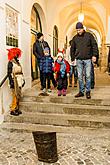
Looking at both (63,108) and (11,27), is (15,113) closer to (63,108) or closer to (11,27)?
(63,108)

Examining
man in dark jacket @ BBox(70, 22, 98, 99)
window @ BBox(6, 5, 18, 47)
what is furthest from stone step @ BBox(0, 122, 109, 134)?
window @ BBox(6, 5, 18, 47)

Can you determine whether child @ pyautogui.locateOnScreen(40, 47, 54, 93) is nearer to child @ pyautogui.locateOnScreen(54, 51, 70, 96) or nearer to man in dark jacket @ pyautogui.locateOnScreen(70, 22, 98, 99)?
child @ pyautogui.locateOnScreen(54, 51, 70, 96)

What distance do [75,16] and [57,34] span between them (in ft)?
11.5

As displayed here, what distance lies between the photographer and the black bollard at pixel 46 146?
130 inches

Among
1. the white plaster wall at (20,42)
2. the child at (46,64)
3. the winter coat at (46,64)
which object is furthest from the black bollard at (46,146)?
the winter coat at (46,64)

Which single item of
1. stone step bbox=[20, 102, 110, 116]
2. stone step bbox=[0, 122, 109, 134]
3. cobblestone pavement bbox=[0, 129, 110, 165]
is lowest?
cobblestone pavement bbox=[0, 129, 110, 165]

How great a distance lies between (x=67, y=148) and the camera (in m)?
3.78

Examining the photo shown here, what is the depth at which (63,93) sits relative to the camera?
18.1 ft

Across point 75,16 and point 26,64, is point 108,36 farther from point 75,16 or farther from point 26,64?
point 26,64

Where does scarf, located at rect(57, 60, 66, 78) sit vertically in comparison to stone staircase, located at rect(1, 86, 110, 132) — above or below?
above

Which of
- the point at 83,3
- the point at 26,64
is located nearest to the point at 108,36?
the point at 83,3

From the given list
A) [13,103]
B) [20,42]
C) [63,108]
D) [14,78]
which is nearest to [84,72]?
[63,108]

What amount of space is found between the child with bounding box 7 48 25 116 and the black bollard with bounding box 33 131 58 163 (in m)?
1.76

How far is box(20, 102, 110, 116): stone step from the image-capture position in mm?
4863
